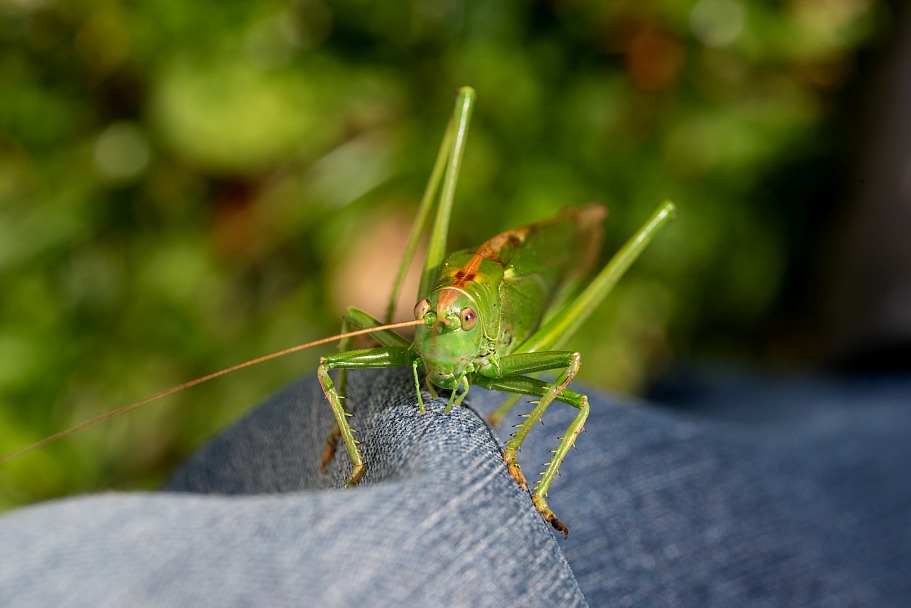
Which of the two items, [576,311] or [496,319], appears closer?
[496,319]

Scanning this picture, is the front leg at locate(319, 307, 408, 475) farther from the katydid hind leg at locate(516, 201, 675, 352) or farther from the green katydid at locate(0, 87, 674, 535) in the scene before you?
the katydid hind leg at locate(516, 201, 675, 352)

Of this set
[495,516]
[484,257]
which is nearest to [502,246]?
[484,257]

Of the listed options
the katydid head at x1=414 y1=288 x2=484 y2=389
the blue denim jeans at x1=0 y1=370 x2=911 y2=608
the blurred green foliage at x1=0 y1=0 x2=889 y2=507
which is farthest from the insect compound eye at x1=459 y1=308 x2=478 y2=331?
the blurred green foliage at x1=0 y1=0 x2=889 y2=507

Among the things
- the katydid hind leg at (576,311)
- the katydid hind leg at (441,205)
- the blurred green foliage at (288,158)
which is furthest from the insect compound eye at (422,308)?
the blurred green foliage at (288,158)

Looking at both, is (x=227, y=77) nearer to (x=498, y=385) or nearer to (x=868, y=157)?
(x=498, y=385)

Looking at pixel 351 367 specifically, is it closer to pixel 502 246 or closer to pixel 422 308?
pixel 422 308

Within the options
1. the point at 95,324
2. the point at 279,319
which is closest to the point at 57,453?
the point at 95,324
